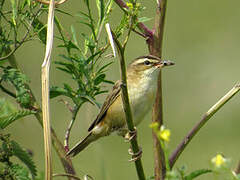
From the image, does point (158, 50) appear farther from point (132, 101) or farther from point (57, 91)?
point (132, 101)

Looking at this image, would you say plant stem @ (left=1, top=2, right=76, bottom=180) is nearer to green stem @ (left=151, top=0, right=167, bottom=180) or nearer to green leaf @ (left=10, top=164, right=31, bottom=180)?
green leaf @ (left=10, top=164, right=31, bottom=180)

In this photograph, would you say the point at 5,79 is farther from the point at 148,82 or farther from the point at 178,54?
the point at 178,54

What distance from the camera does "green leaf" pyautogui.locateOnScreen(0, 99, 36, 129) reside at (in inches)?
91.4

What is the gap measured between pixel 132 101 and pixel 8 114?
4.00 feet

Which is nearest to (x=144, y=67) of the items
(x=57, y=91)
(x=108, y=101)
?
(x=108, y=101)

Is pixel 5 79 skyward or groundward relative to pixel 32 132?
skyward

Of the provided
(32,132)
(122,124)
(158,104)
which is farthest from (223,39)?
(158,104)

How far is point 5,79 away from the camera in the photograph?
2.47m

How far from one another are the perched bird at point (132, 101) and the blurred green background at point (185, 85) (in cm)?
213

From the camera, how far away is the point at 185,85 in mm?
7961

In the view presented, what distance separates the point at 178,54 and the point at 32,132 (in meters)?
2.66

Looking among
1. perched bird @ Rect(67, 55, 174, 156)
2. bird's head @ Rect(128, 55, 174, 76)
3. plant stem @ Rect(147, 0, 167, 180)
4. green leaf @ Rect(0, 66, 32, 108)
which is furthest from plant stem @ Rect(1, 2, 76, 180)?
bird's head @ Rect(128, 55, 174, 76)

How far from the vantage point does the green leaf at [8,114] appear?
2322 millimetres

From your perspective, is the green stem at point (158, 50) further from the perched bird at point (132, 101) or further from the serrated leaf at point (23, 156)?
the perched bird at point (132, 101)
